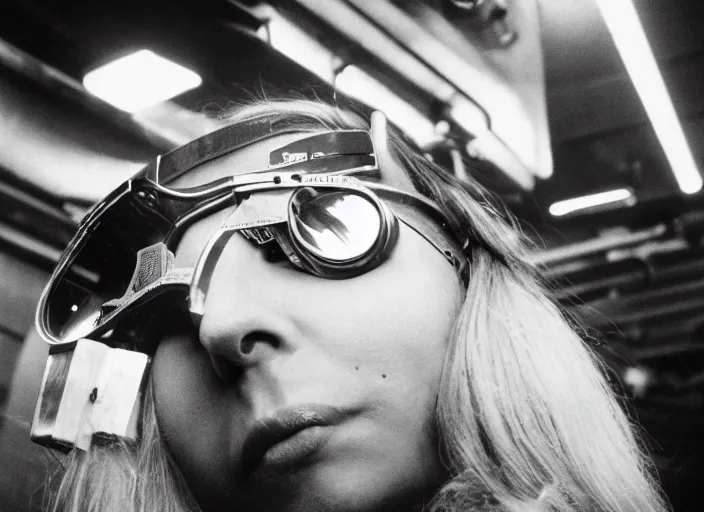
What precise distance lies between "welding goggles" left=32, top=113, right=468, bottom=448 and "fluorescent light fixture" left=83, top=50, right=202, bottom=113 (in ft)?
0.76

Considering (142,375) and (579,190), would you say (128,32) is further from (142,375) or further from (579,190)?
(579,190)

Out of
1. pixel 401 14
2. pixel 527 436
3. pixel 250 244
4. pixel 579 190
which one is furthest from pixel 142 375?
pixel 579 190

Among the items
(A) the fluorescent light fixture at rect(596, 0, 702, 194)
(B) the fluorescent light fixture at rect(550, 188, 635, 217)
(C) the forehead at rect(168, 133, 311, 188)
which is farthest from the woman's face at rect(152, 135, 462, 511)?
(B) the fluorescent light fixture at rect(550, 188, 635, 217)

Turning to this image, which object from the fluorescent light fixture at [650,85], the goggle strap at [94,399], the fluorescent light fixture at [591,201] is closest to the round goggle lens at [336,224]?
the goggle strap at [94,399]

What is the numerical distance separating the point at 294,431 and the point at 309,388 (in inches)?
1.6

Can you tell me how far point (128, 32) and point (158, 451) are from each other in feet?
1.97

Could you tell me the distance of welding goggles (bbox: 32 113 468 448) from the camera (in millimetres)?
683

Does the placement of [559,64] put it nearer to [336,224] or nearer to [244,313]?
[336,224]

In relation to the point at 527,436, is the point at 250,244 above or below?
above

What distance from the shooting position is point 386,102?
113 cm

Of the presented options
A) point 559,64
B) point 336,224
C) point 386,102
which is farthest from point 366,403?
point 559,64

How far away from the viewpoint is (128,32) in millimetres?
973

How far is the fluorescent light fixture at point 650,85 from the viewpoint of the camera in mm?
1002

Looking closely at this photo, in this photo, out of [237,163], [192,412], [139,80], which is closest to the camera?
[192,412]
